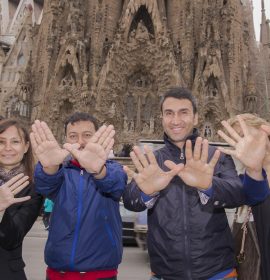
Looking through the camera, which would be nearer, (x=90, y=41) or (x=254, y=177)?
(x=254, y=177)

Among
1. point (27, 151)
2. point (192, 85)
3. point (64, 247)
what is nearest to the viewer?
point (64, 247)

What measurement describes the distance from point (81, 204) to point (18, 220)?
501 mm

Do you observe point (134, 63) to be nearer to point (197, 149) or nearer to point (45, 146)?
point (45, 146)

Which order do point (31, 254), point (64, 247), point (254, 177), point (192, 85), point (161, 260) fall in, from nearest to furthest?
1. point (254, 177)
2. point (161, 260)
3. point (64, 247)
4. point (31, 254)
5. point (192, 85)

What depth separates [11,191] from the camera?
8.84 ft

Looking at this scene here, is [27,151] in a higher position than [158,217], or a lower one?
higher

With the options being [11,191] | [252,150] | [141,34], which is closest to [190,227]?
[252,150]

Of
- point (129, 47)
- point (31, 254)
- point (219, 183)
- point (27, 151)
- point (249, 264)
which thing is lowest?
point (31, 254)

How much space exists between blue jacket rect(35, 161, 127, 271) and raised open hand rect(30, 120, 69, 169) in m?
0.14

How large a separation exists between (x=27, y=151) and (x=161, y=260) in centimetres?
138

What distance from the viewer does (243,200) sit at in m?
2.59

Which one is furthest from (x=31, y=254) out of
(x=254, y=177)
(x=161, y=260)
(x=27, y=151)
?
(x=254, y=177)

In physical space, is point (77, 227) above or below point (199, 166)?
below

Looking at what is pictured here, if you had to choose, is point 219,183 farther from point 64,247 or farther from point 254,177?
point 64,247
